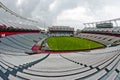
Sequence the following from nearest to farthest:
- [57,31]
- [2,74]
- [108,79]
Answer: [108,79] → [2,74] → [57,31]

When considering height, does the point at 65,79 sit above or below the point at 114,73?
below

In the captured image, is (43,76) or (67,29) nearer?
(43,76)

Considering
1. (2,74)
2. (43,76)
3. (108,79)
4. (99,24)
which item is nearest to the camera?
(108,79)

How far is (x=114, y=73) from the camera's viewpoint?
33.3ft

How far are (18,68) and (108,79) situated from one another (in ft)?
21.1

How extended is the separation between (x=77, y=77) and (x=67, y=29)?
128241mm

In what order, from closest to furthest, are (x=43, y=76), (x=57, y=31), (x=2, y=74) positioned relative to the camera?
(x=2, y=74) → (x=43, y=76) → (x=57, y=31)

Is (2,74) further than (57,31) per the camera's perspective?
No

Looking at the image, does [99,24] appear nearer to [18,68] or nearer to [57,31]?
[57,31]

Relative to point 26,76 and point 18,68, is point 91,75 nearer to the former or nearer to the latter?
point 26,76

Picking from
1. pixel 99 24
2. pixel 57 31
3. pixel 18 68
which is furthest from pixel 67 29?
pixel 18 68

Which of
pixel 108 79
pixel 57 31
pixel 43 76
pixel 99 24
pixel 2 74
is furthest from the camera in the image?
pixel 57 31

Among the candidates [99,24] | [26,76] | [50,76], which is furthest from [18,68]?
[99,24]

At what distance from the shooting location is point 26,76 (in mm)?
11414
